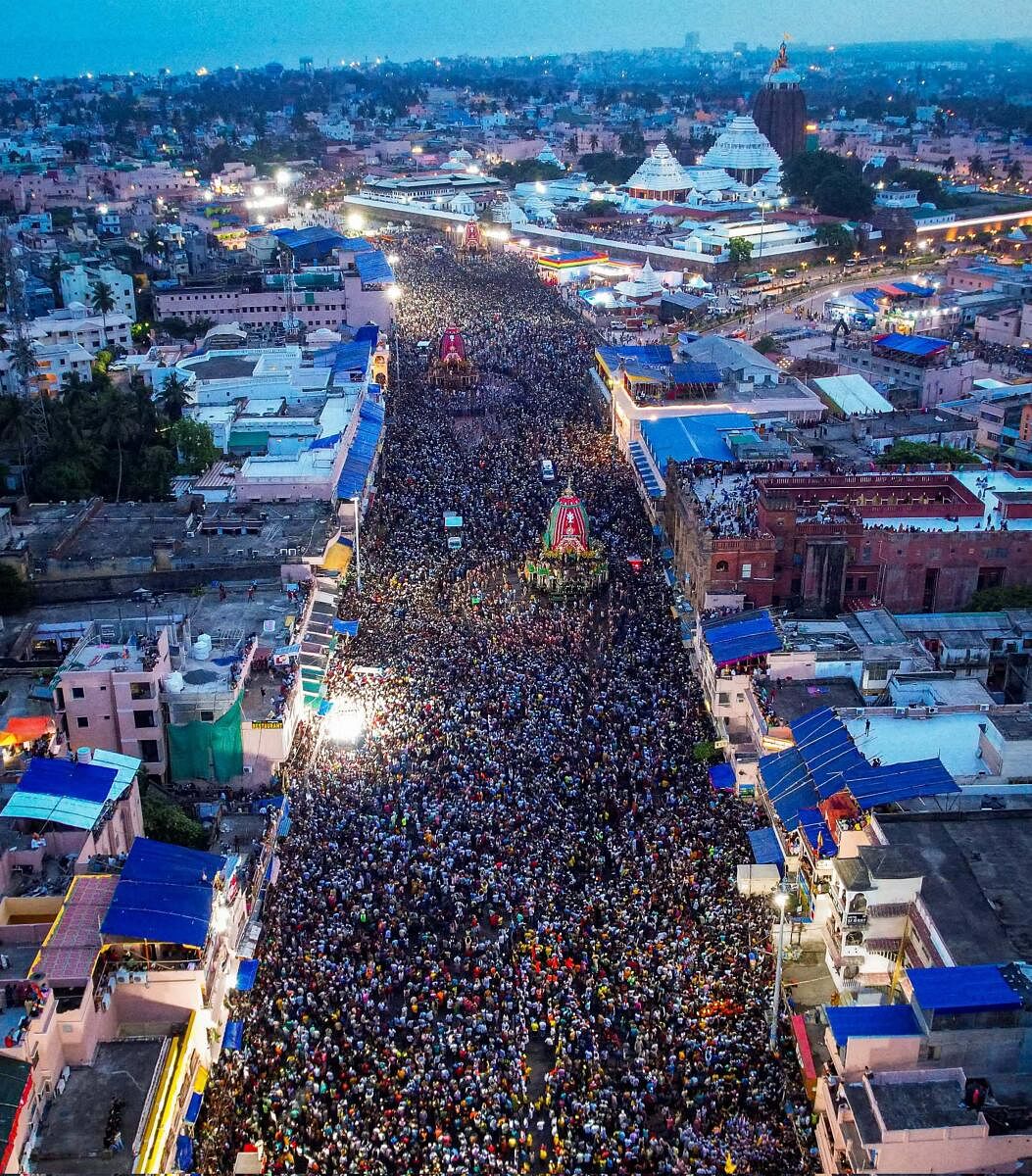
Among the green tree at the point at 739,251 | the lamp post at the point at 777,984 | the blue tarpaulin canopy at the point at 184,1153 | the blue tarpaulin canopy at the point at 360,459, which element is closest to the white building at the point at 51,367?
the blue tarpaulin canopy at the point at 360,459

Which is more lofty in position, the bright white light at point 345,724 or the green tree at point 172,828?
the green tree at point 172,828

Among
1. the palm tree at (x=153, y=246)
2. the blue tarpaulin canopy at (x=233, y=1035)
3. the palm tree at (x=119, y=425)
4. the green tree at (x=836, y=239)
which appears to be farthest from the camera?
the green tree at (x=836, y=239)

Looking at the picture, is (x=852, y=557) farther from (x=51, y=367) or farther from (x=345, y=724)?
(x=51, y=367)

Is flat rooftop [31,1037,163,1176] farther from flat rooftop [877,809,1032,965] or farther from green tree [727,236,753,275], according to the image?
green tree [727,236,753,275]

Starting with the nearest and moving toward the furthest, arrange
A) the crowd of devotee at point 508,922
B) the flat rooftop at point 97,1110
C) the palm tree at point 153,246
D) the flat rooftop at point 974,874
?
the flat rooftop at point 97,1110, the crowd of devotee at point 508,922, the flat rooftop at point 974,874, the palm tree at point 153,246

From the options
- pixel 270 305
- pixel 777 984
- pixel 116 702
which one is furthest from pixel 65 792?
pixel 270 305

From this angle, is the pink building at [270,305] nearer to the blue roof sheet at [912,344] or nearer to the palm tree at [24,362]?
the palm tree at [24,362]

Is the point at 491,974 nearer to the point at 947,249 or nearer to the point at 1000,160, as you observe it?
the point at 947,249
